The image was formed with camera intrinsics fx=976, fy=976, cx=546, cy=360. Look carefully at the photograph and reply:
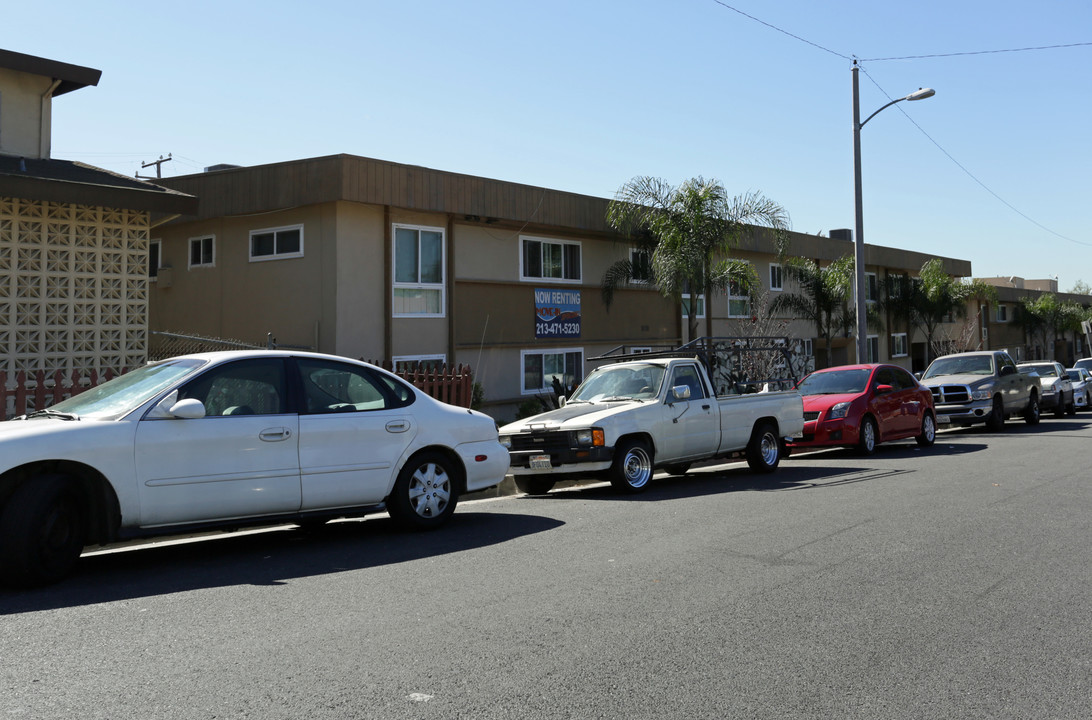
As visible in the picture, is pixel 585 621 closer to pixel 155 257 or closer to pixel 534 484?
pixel 534 484

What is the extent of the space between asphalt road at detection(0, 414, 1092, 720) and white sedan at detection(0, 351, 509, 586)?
1.19 feet

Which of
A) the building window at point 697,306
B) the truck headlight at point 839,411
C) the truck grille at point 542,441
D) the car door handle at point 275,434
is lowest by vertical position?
the truck grille at point 542,441

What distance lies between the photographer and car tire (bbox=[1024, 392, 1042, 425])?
78.2 ft

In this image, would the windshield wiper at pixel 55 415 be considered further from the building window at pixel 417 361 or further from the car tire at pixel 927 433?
the car tire at pixel 927 433

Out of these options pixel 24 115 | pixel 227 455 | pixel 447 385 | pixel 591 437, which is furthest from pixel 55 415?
pixel 24 115

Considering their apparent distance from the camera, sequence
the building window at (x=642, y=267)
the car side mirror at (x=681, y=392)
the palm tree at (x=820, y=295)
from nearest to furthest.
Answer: the car side mirror at (x=681, y=392)
the building window at (x=642, y=267)
the palm tree at (x=820, y=295)

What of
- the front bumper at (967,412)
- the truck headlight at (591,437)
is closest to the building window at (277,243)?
the truck headlight at (591,437)

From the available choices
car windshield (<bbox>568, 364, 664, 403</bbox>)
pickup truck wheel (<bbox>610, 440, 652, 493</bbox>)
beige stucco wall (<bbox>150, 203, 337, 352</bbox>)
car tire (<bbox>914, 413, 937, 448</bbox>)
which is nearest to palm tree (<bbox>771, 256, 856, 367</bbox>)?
car tire (<bbox>914, 413, 937, 448</bbox>)

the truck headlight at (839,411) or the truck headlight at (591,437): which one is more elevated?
the truck headlight at (839,411)

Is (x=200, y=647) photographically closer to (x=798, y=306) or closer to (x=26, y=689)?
(x=26, y=689)

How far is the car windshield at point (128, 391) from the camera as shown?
7.24m

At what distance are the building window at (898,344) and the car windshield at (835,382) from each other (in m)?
23.6

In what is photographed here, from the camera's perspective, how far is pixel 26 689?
445cm

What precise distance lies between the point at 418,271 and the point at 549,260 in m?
4.21
